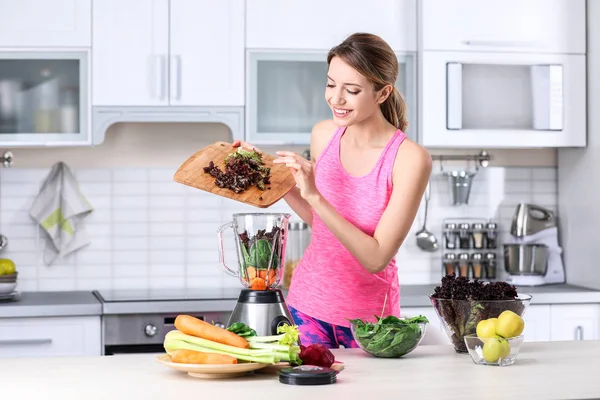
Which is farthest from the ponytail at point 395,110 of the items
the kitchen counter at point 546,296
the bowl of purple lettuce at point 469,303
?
the kitchen counter at point 546,296

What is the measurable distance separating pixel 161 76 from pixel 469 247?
5.26 feet

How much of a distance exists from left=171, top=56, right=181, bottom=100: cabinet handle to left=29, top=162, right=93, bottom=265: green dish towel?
2.09ft

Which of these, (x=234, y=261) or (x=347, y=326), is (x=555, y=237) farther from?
(x=347, y=326)

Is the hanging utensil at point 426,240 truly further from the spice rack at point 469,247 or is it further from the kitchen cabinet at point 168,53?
the kitchen cabinet at point 168,53

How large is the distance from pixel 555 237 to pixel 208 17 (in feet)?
6.05

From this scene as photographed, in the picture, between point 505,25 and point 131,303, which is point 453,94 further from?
point 131,303

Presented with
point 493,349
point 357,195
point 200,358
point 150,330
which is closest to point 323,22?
point 150,330

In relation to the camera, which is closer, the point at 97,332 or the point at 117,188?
the point at 97,332

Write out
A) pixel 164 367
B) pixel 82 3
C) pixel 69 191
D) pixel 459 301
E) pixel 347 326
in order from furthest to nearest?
pixel 69 191 → pixel 82 3 → pixel 347 326 → pixel 459 301 → pixel 164 367

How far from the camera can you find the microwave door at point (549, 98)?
380cm

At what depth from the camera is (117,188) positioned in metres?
3.89

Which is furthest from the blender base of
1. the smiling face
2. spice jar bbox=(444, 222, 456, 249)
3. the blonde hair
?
spice jar bbox=(444, 222, 456, 249)

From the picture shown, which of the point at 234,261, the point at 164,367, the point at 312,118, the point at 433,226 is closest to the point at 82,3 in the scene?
the point at 312,118

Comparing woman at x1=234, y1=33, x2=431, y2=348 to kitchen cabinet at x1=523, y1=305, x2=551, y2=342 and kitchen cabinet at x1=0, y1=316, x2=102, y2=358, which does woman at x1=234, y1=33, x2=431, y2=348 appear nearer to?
kitchen cabinet at x1=0, y1=316, x2=102, y2=358
